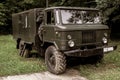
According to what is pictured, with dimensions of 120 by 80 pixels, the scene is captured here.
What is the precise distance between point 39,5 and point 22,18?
53.6 feet

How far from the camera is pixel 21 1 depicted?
27141mm

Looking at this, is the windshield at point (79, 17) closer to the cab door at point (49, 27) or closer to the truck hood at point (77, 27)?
the truck hood at point (77, 27)

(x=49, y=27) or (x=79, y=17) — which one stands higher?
(x=79, y=17)

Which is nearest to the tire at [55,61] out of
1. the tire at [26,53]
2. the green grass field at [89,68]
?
the green grass field at [89,68]

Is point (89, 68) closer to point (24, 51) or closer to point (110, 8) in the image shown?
point (24, 51)

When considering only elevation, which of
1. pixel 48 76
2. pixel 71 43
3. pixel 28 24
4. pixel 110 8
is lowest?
pixel 48 76

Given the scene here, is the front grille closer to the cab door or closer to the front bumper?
the front bumper

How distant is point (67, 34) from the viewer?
7.38 m

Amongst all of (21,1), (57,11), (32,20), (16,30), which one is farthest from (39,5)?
(57,11)

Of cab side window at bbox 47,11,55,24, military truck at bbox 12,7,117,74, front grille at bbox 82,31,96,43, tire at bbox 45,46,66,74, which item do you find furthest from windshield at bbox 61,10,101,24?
tire at bbox 45,46,66,74

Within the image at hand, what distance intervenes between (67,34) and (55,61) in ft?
3.25

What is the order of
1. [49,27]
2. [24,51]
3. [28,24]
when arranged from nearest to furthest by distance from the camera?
[49,27] < [28,24] < [24,51]

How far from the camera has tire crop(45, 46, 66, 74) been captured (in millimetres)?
7504

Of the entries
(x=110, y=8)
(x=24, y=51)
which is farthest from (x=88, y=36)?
(x=110, y=8)
